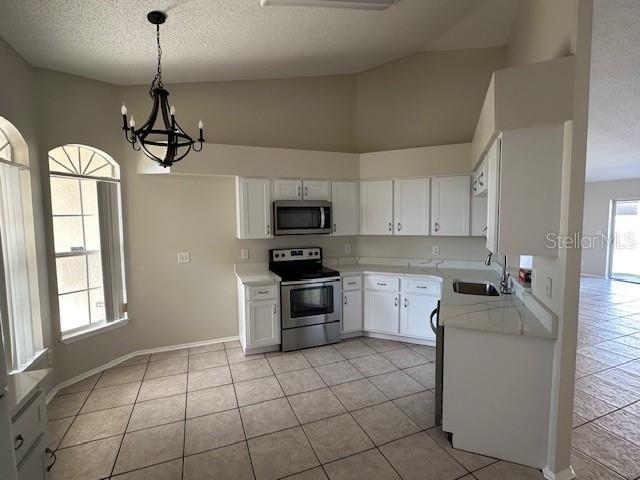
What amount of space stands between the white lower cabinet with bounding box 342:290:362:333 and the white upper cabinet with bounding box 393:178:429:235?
0.95 m

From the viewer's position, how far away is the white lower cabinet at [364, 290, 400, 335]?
4.02 meters

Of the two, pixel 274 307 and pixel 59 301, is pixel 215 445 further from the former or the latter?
pixel 59 301

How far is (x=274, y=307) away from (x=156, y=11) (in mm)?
2818

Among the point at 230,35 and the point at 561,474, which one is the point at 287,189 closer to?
the point at 230,35

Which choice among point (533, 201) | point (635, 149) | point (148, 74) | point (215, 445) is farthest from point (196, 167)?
point (635, 149)

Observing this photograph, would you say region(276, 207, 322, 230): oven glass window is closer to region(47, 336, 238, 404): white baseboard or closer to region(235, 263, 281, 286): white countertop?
region(235, 263, 281, 286): white countertop

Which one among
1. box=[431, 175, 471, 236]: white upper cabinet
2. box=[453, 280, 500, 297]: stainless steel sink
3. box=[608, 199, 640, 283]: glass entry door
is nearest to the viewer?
box=[453, 280, 500, 297]: stainless steel sink

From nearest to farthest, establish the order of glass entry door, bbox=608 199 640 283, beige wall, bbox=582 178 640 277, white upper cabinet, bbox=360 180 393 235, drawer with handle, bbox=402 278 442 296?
drawer with handle, bbox=402 278 442 296 < white upper cabinet, bbox=360 180 393 235 < glass entry door, bbox=608 199 640 283 < beige wall, bbox=582 178 640 277

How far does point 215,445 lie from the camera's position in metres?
2.30

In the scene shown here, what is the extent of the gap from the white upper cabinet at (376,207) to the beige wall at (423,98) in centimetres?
59

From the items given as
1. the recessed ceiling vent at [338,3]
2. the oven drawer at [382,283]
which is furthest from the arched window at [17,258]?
the oven drawer at [382,283]

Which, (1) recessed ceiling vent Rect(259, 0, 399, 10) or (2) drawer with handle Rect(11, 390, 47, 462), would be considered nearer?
(2) drawer with handle Rect(11, 390, 47, 462)

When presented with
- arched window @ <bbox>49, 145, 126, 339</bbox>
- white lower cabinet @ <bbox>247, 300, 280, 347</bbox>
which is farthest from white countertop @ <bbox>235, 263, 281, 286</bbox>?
arched window @ <bbox>49, 145, 126, 339</bbox>

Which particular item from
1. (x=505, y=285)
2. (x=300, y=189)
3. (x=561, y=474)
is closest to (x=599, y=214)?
(x=505, y=285)
